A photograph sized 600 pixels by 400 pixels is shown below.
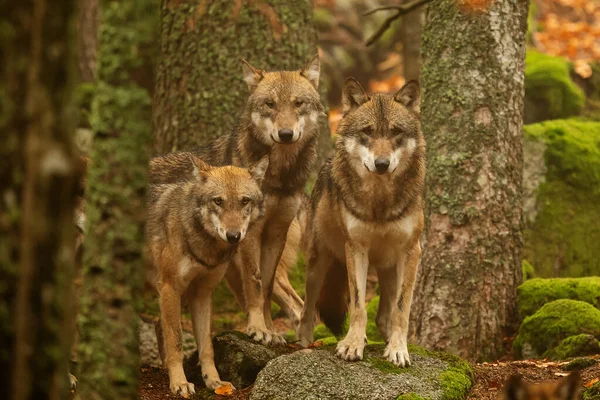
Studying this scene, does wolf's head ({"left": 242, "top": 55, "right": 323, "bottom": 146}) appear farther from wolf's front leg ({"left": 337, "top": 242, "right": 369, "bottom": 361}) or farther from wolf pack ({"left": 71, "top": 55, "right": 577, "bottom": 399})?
wolf's front leg ({"left": 337, "top": 242, "right": 369, "bottom": 361})

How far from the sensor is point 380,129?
263 inches

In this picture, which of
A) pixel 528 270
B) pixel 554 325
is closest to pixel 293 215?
pixel 554 325

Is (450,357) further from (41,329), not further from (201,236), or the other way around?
(41,329)

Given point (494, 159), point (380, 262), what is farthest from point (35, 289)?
point (494, 159)

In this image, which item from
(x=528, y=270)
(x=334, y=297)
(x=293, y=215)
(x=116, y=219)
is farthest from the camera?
(x=528, y=270)

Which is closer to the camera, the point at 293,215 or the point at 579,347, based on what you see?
the point at 579,347

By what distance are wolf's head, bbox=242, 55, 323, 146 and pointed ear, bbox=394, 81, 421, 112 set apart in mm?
1061

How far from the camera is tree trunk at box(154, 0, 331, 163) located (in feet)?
32.1

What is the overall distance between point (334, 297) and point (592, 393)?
2771mm

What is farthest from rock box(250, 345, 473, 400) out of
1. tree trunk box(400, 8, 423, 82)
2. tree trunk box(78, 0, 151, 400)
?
tree trunk box(400, 8, 423, 82)

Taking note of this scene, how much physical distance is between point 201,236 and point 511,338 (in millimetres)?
3613

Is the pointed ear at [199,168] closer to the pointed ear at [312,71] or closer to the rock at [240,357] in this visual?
the rock at [240,357]

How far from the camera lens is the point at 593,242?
→ 1064 cm

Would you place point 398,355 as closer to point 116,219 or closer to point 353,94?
point 353,94
